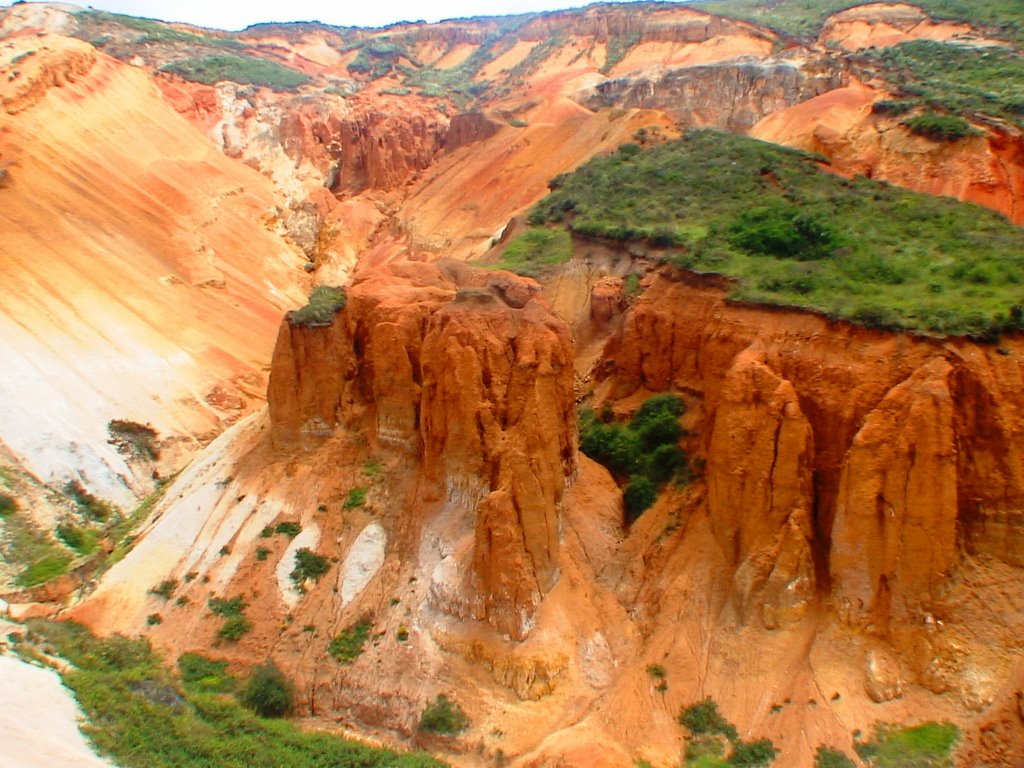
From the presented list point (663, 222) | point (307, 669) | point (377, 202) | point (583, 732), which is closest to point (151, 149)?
point (377, 202)

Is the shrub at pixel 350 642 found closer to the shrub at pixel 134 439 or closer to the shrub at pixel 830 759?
the shrub at pixel 830 759

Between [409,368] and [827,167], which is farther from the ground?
[827,167]

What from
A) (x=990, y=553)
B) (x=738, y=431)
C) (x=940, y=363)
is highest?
(x=940, y=363)

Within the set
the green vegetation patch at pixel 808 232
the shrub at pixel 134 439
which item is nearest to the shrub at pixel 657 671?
the green vegetation patch at pixel 808 232

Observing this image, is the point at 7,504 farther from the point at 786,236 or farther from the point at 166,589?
the point at 786,236

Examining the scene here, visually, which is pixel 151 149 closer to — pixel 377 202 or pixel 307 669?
pixel 377 202

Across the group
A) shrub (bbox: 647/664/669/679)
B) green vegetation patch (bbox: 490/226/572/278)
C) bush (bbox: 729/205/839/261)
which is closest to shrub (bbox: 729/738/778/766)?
shrub (bbox: 647/664/669/679)

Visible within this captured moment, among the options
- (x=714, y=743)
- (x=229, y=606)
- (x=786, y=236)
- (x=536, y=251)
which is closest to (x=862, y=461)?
(x=714, y=743)
